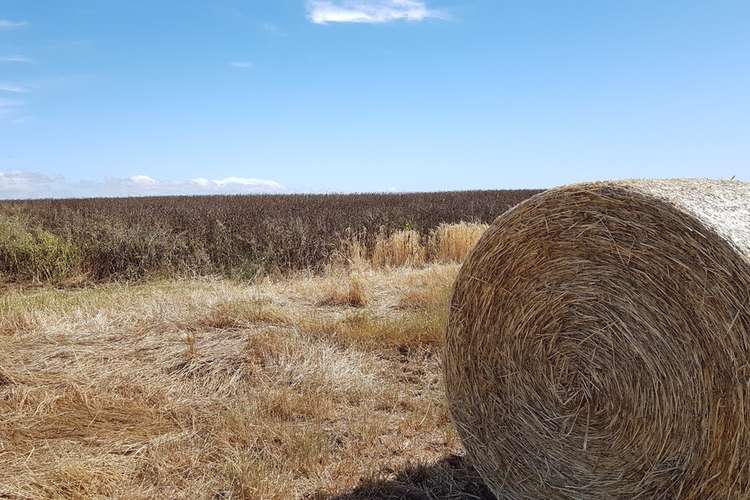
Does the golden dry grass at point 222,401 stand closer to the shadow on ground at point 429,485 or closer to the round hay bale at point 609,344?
the shadow on ground at point 429,485

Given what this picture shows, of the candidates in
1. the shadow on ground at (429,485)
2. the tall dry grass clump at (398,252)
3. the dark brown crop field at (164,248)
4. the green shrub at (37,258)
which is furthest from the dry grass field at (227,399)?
the tall dry grass clump at (398,252)

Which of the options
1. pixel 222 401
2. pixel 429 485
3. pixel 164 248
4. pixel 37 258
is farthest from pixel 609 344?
pixel 37 258

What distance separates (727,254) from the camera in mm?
2650

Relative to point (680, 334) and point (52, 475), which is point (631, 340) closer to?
point (680, 334)

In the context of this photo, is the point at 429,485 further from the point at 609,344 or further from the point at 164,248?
the point at 164,248

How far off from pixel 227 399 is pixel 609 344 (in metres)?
2.96

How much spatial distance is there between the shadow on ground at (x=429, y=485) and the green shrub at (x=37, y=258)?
8778 millimetres

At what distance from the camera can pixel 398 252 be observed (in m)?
11.7

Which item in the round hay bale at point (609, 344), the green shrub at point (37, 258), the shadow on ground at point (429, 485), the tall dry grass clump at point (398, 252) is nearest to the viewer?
the round hay bale at point (609, 344)

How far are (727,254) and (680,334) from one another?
422 millimetres

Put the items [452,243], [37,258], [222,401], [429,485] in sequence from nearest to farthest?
[429,485]
[222,401]
[37,258]
[452,243]

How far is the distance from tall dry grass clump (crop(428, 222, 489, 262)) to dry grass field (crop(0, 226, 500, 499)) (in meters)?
3.92

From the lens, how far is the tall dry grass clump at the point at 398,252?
1158 centimetres

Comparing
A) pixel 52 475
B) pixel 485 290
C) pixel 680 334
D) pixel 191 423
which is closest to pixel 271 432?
pixel 191 423
